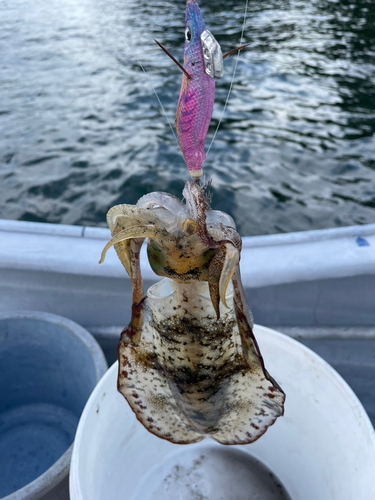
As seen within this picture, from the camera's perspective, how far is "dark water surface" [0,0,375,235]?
308 centimetres

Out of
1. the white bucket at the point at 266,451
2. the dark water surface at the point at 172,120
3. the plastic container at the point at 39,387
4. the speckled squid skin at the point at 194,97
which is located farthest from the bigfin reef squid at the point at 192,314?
the dark water surface at the point at 172,120

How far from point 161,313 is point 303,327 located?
3.64 ft

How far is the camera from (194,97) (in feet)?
1.73

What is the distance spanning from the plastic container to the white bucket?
280 mm

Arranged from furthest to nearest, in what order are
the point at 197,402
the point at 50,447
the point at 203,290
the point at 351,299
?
the point at 50,447
the point at 351,299
the point at 197,402
the point at 203,290

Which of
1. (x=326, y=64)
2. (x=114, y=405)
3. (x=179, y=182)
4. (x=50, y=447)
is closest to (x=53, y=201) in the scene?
(x=179, y=182)

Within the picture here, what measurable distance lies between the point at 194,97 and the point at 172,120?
11.7ft

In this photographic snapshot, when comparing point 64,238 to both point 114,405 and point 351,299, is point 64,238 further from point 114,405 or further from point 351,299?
point 351,299

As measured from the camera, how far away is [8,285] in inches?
67.2

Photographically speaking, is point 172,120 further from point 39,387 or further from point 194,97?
point 194,97

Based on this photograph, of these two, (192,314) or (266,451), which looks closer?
(192,314)

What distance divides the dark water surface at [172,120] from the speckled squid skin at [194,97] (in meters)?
2.33

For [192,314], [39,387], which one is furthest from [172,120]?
[192,314]

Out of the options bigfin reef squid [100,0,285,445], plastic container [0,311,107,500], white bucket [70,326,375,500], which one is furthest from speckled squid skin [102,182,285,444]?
plastic container [0,311,107,500]
